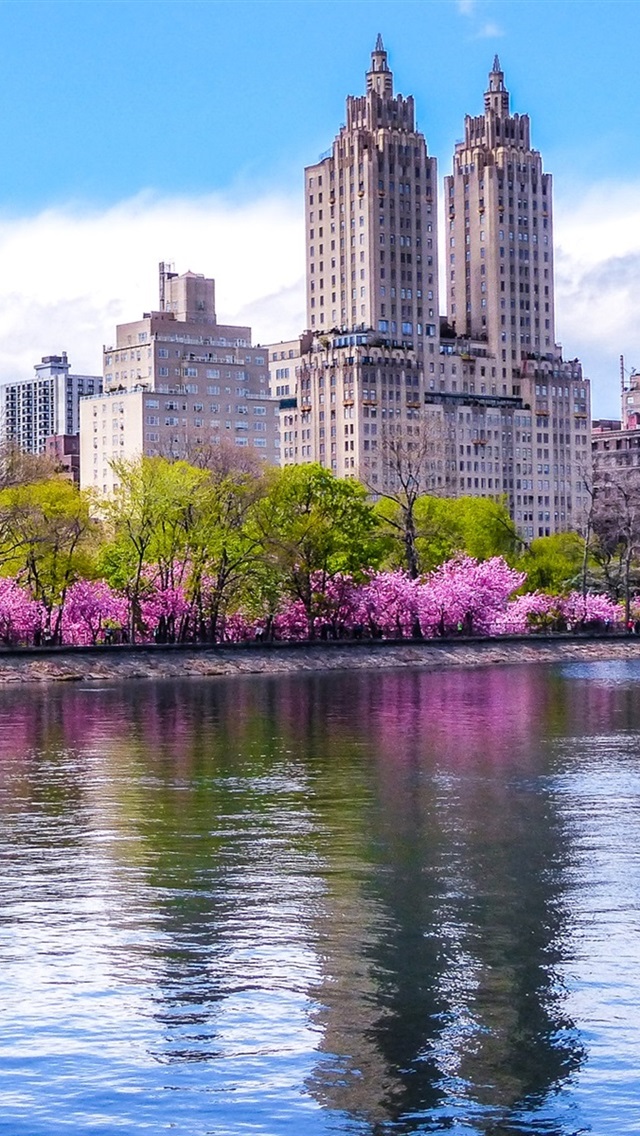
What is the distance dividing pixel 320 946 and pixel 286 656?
104m

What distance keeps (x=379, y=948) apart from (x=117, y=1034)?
5095 mm

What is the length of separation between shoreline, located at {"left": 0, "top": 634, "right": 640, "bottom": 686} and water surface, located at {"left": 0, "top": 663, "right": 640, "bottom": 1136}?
6371 cm

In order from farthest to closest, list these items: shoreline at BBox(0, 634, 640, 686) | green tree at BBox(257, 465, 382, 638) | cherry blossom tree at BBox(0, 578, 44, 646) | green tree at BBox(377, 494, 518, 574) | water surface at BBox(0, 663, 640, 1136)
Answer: green tree at BBox(377, 494, 518, 574)
green tree at BBox(257, 465, 382, 638)
cherry blossom tree at BBox(0, 578, 44, 646)
shoreline at BBox(0, 634, 640, 686)
water surface at BBox(0, 663, 640, 1136)

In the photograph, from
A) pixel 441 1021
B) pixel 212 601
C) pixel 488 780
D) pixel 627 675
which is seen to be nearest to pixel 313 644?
pixel 212 601

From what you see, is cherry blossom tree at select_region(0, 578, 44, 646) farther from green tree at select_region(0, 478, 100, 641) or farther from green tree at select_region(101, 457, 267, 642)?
green tree at select_region(101, 457, 267, 642)

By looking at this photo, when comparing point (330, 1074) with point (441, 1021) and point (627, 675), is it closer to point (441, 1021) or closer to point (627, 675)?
point (441, 1021)

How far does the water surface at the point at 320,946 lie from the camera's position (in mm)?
17953

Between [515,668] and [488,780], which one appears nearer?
[488,780]

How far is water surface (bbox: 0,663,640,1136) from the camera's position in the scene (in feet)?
58.9

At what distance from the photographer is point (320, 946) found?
24.1 m

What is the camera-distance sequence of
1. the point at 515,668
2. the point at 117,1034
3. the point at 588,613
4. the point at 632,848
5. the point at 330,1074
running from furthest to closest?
the point at 588,613 < the point at 515,668 < the point at 632,848 < the point at 117,1034 < the point at 330,1074

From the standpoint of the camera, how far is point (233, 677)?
118125 mm

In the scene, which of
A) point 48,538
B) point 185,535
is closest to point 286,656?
point 185,535

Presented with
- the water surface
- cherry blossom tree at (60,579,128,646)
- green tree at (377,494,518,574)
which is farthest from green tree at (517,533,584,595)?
the water surface
